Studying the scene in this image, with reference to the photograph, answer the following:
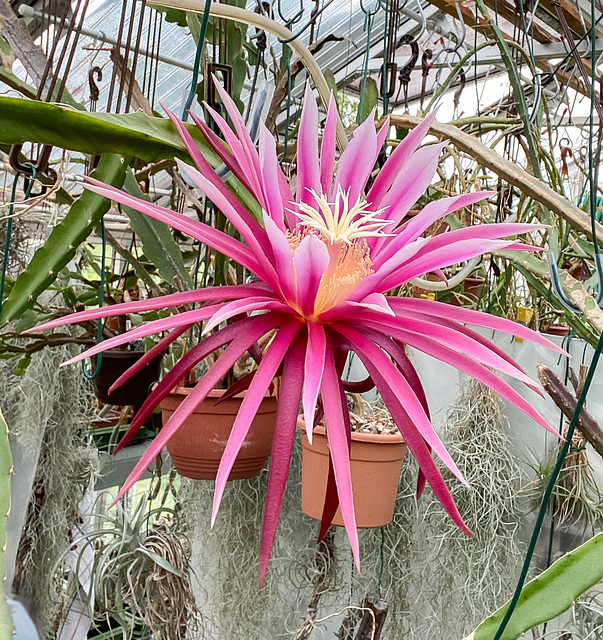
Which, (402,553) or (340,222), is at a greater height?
(340,222)

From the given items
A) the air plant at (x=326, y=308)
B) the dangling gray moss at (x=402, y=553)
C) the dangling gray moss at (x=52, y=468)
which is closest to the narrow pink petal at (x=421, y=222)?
the air plant at (x=326, y=308)

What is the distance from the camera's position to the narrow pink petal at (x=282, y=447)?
0.30 m

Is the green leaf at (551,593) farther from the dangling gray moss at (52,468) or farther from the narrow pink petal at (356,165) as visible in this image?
the dangling gray moss at (52,468)

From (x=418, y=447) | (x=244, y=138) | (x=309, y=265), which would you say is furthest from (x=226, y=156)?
(x=418, y=447)

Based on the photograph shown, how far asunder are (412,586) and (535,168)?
65cm

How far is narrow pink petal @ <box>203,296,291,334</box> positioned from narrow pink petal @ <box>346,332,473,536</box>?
0.06 metres

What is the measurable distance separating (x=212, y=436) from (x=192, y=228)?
34cm

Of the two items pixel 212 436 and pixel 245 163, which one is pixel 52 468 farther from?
pixel 245 163

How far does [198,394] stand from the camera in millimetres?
338

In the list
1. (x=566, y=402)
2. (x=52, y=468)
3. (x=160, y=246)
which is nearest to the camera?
(x=566, y=402)

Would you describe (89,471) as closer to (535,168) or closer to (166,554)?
(166,554)

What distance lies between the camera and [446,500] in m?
0.32

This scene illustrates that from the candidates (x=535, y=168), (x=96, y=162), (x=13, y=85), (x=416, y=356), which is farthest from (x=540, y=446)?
(x=13, y=85)

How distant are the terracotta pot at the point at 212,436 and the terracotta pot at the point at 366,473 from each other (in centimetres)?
8
